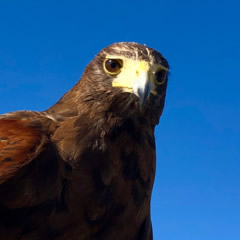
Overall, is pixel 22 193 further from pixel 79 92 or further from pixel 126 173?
pixel 79 92

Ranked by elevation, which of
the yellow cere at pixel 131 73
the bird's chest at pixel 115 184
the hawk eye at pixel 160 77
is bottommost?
the bird's chest at pixel 115 184

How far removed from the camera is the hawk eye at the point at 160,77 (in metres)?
5.91

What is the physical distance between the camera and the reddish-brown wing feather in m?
4.79

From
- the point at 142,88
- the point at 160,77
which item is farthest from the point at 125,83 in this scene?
the point at 160,77

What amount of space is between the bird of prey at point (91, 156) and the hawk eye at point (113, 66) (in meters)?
0.01

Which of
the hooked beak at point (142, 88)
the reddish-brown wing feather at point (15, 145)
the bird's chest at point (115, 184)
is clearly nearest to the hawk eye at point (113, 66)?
the hooked beak at point (142, 88)

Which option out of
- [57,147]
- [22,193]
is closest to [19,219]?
[22,193]

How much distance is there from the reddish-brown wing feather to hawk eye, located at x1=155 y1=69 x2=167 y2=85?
1.51m

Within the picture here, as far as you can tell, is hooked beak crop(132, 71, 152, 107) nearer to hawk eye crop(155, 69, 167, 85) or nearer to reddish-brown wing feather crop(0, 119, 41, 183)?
hawk eye crop(155, 69, 167, 85)

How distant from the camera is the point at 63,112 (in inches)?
223

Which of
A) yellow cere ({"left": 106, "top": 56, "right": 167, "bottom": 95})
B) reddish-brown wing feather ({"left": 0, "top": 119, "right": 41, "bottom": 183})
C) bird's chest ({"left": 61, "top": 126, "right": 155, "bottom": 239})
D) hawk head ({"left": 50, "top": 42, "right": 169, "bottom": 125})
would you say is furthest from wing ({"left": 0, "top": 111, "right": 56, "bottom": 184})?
yellow cere ({"left": 106, "top": 56, "right": 167, "bottom": 95})

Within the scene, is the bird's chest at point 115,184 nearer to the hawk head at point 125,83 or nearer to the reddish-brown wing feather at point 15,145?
the hawk head at point 125,83

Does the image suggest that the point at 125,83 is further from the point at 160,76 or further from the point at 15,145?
the point at 15,145

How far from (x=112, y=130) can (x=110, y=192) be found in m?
0.66
